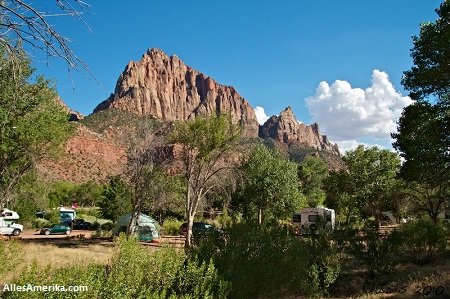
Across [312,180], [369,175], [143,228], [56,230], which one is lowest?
[56,230]

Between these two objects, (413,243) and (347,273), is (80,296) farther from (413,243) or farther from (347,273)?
(413,243)

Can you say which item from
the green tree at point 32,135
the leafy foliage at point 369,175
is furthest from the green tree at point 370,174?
the green tree at point 32,135

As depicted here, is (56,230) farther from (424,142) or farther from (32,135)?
(424,142)

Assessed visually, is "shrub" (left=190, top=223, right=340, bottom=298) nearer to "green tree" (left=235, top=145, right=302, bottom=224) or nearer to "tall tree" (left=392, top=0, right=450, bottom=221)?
"tall tree" (left=392, top=0, right=450, bottom=221)

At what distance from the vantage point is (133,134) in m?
26.9

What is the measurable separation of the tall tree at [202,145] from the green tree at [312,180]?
135 ft

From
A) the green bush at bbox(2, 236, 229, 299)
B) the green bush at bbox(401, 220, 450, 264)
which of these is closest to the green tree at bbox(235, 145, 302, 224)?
the green bush at bbox(401, 220, 450, 264)

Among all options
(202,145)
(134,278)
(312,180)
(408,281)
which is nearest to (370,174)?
(202,145)

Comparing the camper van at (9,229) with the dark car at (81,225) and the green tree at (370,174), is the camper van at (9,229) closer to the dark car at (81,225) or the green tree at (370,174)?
the dark car at (81,225)

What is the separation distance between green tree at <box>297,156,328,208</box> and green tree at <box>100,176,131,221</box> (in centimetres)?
3072

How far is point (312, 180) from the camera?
232ft

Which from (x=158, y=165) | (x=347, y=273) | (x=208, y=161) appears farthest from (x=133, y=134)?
(x=347, y=273)

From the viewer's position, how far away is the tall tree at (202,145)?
85.2 ft

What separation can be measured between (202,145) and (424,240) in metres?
14.8
